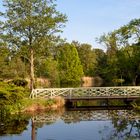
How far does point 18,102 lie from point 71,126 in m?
7.52

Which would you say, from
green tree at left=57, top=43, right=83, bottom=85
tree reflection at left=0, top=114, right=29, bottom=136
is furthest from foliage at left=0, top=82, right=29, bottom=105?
green tree at left=57, top=43, right=83, bottom=85

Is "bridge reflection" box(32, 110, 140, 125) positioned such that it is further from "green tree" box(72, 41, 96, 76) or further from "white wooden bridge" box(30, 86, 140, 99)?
"green tree" box(72, 41, 96, 76)

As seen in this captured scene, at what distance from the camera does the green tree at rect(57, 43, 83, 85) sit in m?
77.8

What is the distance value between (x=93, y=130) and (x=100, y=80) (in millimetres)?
60463

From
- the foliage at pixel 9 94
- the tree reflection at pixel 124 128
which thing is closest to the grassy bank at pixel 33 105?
the foliage at pixel 9 94

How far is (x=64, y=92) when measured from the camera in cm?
3541

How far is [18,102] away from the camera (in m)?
29.8

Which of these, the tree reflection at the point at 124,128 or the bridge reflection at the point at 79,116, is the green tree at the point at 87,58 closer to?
the bridge reflection at the point at 79,116

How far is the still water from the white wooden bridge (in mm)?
4324

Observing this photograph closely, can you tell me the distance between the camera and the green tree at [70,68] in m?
77.8

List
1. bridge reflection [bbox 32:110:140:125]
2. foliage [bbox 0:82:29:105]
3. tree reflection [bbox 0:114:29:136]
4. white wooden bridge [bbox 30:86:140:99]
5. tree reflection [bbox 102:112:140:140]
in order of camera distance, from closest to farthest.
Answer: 1. tree reflection [bbox 102:112:140:140]
2. tree reflection [bbox 0:114:29:136]
3. bridge reflection [bbox 32:110:140:125]
4. foliage [bbox 0:82:29:105]
5. white wooden bridge [bbox 30:86:140:99]

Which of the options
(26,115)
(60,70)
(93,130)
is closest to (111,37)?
(60,70)

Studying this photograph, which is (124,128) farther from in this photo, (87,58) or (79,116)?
(87,58)

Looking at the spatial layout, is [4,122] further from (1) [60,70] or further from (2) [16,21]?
(1) [60,70]
